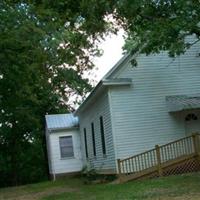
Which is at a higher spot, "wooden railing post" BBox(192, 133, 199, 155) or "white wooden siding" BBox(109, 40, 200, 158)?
"white wooden siding" BBox(109, 40, 200, 158)

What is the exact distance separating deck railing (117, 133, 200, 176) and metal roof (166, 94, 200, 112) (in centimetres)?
134

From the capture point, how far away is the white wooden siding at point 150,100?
2266 cm

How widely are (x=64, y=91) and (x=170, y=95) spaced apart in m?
22.4

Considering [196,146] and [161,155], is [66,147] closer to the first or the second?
[161,155]

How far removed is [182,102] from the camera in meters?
22.4

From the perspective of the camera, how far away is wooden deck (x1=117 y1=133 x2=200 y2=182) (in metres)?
21.1

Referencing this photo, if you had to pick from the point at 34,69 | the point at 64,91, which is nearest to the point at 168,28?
the point at 34,69

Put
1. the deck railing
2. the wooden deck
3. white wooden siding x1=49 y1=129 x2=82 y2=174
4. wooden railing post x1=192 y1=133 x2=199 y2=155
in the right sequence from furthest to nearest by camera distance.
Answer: white wooden siding x1=49 y1=129 x2=82 y2=174
the deck railing
wooden railing post x1=192 y1=133 x2=199 y2=155
the wooden deck

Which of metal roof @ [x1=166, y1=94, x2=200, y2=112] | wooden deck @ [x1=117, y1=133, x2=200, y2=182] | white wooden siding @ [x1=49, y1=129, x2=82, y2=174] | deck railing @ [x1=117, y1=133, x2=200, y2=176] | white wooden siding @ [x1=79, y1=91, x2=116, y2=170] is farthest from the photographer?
white wooden siding @ [x1=49, y1=129, x2=82, y2=174]

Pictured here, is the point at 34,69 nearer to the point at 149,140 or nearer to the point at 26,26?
the point at 26,26

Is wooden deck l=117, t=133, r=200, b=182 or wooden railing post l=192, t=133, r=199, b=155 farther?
wooden railing post l=192, t=133, r=199, b=155

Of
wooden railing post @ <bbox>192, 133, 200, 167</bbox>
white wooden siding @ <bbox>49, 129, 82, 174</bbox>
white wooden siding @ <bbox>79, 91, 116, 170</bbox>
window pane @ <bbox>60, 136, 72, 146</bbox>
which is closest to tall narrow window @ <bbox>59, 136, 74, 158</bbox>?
window pane @ <bbox>60, 136, 72, 146</bbox>

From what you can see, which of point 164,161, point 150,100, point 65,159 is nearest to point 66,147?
point 65,159

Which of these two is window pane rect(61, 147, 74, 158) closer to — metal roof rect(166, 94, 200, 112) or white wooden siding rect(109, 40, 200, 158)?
white wooden siding rect(109, 40, 200, 158)
